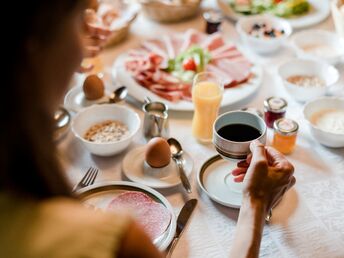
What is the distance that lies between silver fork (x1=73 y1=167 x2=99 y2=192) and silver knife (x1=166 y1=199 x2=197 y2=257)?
0.23 metres

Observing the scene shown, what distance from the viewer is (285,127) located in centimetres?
124

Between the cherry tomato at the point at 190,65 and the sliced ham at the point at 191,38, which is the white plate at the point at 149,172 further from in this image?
the sliced ham at the point at 191,38

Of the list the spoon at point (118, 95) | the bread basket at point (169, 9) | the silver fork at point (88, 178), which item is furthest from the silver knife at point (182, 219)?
the bread basket at point (169, 9)

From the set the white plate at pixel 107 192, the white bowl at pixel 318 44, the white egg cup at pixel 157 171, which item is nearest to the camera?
the white plate at pixel 107 192

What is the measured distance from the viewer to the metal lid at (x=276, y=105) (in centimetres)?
131

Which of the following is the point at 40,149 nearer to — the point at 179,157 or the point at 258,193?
the point at 258,193

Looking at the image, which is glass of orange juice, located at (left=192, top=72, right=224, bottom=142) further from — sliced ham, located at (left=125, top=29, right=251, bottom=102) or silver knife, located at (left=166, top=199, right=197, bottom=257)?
silver knife, located at (left=166, top=199, right=197, bottom=257)

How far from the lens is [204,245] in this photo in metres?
1.01

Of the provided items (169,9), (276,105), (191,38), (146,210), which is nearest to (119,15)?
(169,9)

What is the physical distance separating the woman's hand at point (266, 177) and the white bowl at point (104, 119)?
366 millimetres

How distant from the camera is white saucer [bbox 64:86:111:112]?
1412 millimetres

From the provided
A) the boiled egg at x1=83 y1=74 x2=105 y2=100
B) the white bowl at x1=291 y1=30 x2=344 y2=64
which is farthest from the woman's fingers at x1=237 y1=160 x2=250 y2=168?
the white bowl at x1=291 y1=30 x2=344 y2=64

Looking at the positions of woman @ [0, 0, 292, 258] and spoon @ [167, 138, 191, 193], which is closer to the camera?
woman @ [0, 0, 292, 258]

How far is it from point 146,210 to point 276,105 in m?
0.49
